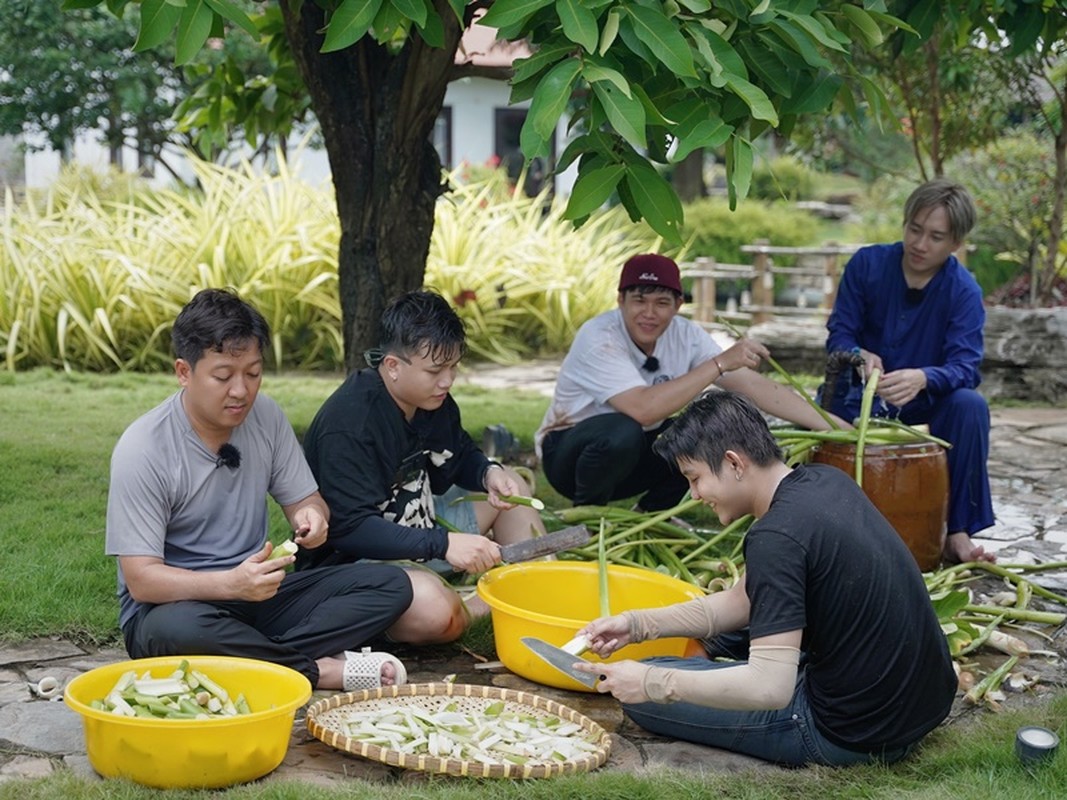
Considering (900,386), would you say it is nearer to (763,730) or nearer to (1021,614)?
(1021,614)

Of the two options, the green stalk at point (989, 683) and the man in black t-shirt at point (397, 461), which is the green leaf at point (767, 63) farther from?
the green stalk at point (989, 683)

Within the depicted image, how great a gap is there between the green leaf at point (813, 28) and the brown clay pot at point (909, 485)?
5.82ft

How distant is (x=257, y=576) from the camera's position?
3.33 m

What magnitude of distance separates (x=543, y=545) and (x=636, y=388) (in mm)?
1188

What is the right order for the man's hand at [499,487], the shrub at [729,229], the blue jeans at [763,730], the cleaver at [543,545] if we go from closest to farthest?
the blue jeans at [763,730]
the cleaver at [543,545]
the man's hand at [499,487]
the shrub at [729,229]

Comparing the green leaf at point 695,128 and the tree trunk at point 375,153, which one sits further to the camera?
the tree trunk at point 375,153

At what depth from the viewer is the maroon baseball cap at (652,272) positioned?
5.11m

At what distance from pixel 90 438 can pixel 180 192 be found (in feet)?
20.0

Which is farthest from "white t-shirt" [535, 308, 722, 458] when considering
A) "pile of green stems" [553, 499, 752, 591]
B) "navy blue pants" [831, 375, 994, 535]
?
"navy blue pants" [831, 375, 994, 535]

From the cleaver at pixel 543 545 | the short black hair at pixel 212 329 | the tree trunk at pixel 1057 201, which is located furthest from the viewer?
the tree trunk at pixel 1057 201

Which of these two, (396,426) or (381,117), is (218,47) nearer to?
(381,117)

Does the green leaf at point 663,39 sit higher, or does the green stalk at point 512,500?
the green leaf at point 663,39

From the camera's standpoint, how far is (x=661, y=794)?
2.98 metres

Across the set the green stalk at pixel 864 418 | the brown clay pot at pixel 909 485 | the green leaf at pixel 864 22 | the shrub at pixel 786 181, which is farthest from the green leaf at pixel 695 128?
the shrub at pixel 786 181
